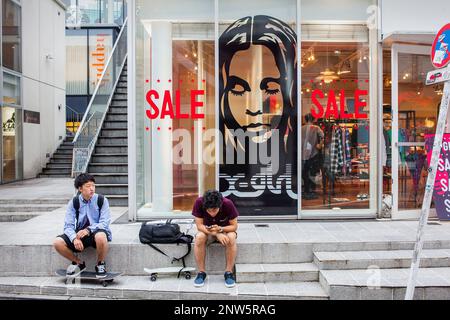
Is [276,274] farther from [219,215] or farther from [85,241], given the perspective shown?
[85,241]

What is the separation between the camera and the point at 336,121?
7.57 metres

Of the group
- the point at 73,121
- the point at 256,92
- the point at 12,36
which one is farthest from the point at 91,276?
the point at 73,121

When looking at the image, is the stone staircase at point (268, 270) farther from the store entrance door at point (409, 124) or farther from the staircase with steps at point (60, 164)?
the staircase with steps at point (60, 164)

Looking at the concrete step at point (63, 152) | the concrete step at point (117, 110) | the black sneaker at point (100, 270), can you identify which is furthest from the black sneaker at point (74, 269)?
the concrete step at point (63, 152)

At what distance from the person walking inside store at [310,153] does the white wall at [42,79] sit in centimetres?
1006

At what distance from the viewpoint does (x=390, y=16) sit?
7.24 metres

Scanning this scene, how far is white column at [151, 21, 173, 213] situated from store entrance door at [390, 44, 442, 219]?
398 centimetres

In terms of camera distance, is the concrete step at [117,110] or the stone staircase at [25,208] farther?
the concrete step at [117,110]

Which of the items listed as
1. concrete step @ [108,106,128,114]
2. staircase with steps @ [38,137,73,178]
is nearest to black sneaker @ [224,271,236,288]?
concrete step @ [108,106,128,114]

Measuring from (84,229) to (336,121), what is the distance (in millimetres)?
4745

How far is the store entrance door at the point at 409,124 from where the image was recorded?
24.0ft
